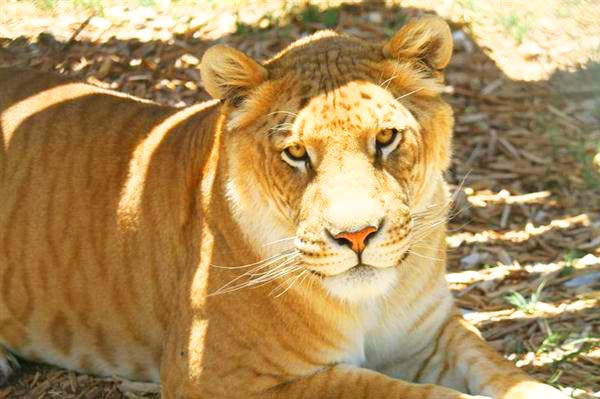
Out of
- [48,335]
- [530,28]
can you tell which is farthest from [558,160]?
[48,335]

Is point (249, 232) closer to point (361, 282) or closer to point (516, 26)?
point (361, 282)

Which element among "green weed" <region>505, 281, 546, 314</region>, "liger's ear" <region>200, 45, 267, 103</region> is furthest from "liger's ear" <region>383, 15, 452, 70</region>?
"green weed" <region>505, 281, 546, 314</region>

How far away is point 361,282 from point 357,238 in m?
0.24

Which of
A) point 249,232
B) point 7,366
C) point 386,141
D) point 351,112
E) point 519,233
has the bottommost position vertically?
point 519,233

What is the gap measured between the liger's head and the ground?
0.79m

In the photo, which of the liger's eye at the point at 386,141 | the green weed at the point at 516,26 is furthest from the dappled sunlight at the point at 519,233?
the liger's eye at the point at 386,141

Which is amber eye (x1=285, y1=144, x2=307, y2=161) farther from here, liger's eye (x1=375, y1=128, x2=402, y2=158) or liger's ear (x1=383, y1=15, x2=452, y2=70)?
liger's ear (x1=383, y1=15, x2=452, y2=70)

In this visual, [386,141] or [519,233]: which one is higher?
[386,141]

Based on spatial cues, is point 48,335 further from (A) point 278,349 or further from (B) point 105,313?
(A) point 278,349

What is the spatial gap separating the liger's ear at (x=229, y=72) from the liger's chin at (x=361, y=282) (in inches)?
30.0

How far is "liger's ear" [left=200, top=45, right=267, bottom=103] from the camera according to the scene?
12.9 feet

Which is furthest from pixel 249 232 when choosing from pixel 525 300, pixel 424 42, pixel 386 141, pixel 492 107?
pixel 492 107

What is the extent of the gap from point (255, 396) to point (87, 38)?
369 cm

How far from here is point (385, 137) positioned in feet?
12.4
